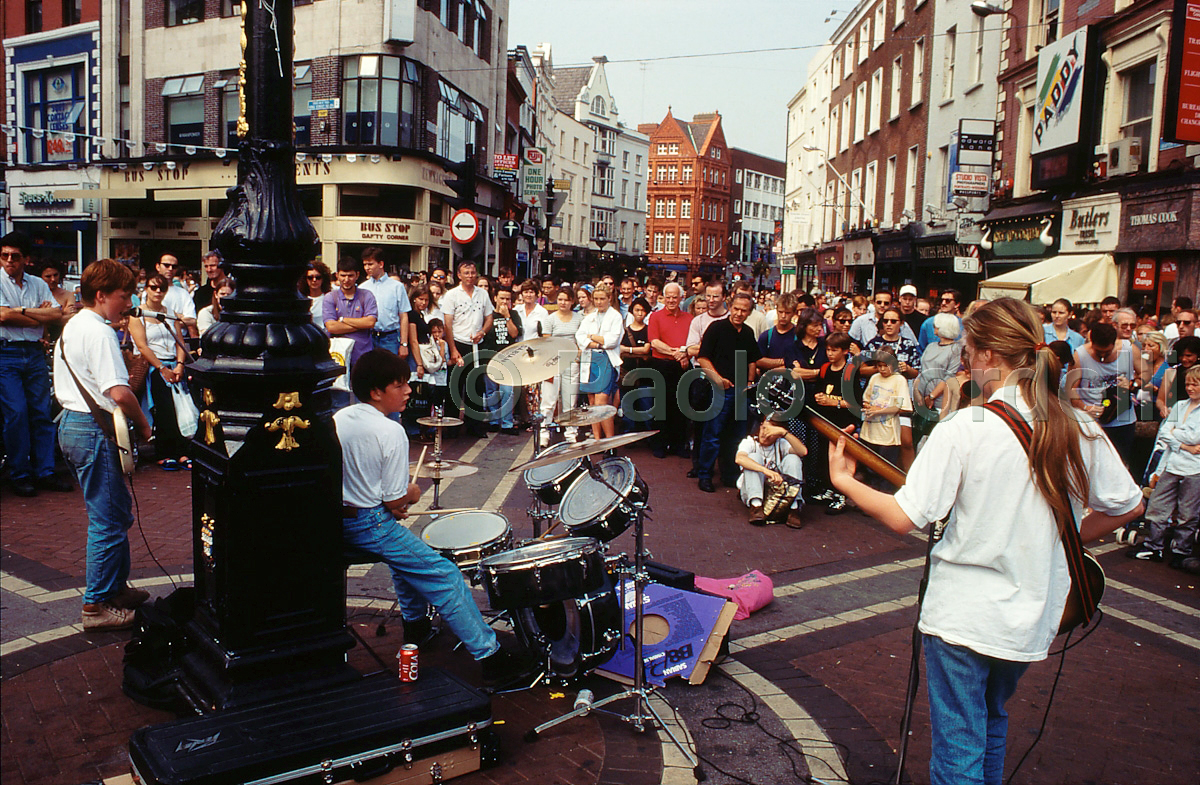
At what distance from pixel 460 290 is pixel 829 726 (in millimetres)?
8321

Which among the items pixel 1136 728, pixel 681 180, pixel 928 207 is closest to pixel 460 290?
pixel 1136 728

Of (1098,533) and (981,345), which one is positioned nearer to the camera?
(981,345)

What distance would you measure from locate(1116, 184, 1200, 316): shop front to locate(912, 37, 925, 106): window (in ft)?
41.3

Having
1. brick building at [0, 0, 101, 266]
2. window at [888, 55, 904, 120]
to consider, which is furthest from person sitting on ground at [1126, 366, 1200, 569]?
brick building at [0, 0, 101, 266]

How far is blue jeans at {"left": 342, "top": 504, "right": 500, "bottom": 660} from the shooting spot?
165 inches

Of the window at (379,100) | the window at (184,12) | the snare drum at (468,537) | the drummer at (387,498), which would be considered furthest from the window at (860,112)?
the drummer at (387,498)

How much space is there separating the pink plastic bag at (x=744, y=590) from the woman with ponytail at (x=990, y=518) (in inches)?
106

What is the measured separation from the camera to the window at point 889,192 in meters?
29.7

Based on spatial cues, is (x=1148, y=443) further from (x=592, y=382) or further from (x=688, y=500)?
(x=592, y=382)

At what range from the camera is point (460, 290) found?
37.3 feet

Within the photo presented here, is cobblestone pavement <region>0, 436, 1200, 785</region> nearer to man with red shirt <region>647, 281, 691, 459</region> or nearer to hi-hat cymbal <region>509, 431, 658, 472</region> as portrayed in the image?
hi-hat cymbal <region>509, 431, 658, 472</region>

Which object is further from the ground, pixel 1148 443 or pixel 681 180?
pixel 681 180

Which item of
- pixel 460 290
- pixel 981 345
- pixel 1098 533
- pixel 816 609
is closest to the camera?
pixel 981 345

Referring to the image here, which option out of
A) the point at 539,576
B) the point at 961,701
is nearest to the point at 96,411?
the point at 539,576
